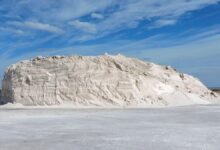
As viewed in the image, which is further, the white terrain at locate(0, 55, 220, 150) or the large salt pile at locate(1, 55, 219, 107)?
the large salt pile at locate(1, 55, 219, 107)

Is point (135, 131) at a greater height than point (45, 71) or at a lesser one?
lesser

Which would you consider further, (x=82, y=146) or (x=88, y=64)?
(x=88, y=64)

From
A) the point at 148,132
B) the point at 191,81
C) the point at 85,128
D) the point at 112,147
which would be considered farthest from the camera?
the point at 191,81

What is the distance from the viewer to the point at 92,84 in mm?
32844

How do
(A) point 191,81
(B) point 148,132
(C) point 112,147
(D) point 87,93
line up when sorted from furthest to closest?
1. (A) point 191,81
2. (D) point 87,93
3. (B) point 148,132
4. (C) point 112,147

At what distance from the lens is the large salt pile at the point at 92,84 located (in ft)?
106

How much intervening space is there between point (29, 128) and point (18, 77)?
801 inches

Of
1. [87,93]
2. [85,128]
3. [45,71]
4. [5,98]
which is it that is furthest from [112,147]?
[5,98]

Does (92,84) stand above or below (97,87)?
above

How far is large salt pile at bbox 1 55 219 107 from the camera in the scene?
32.3 meters

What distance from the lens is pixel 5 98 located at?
36.1m

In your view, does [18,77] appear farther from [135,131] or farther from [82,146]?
[82,146]

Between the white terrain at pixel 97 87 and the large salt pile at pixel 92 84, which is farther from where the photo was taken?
the large salt pile at pixel 92 84

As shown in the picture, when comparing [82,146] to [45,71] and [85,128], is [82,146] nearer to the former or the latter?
[85,128]
